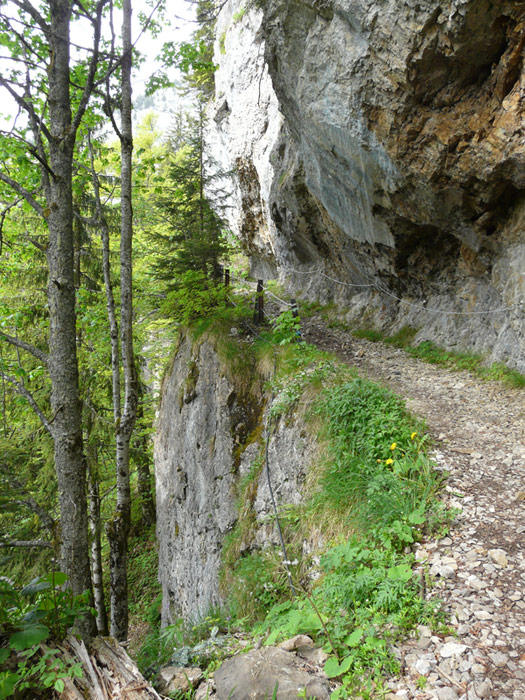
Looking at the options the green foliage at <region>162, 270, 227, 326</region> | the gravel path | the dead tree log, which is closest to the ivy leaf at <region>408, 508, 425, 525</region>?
the gravel path

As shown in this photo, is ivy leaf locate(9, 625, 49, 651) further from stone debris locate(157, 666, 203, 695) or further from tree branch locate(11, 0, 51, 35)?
tree branch locate(11, 0, 51, 35)

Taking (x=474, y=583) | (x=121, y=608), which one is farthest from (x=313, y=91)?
(x=121, y=608)

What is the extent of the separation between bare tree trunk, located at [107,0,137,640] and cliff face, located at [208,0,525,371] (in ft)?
14.5

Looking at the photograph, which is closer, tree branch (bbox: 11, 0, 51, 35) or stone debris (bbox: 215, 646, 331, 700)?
stone debris (bbox: 215, 646, 331, 700)

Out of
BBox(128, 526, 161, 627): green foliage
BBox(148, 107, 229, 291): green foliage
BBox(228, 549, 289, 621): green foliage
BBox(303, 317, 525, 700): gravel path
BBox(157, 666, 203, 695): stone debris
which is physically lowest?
BBox(128, 526, 161, 627): green foliage

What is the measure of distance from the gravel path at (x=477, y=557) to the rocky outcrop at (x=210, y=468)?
7.04 feet

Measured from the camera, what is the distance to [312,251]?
50.4 feet

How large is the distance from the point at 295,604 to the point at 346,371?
4285 mm

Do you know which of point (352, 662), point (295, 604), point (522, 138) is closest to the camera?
point (352, 662)

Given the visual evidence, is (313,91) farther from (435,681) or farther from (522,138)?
(435,681)

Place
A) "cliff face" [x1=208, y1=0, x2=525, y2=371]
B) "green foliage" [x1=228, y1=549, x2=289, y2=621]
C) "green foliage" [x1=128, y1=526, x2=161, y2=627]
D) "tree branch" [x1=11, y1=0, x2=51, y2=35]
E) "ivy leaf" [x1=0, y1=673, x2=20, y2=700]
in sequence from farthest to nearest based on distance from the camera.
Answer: "green foliage" [x1=128, y1=526, x2=161, y2=627] → "cliff face" [x1=208, y1=0, x2=525, y2=371] → "green foliage" [x1=228, y1=549, x2=289, y2=621] → "tree branch" [x1=11, y1=0, x2=51, y2=35] → "ivy leaf" [x1=0, y1=673, x2=20, y2=700]

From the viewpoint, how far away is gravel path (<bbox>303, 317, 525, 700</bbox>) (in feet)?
7.46

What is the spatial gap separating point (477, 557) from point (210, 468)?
20.0ft

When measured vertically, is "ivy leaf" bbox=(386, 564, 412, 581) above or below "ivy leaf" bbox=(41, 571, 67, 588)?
above
